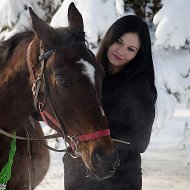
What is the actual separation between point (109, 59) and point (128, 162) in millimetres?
799

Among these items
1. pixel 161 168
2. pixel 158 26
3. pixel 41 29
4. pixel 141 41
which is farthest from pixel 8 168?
pixel 161 168

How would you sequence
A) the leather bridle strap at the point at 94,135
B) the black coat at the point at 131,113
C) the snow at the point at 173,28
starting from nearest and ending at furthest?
1. the leather bridle strap at the point at 94,135
2. the black coat at the point at 131,113
3. the snow at the point at 173,28

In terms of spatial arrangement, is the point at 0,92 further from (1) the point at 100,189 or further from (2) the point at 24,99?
(1) the point at 100,189

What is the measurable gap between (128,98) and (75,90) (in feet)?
2.79

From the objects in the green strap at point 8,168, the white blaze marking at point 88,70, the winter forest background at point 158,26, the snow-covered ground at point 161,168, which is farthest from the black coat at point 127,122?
the snow-covered ground at point 161,168

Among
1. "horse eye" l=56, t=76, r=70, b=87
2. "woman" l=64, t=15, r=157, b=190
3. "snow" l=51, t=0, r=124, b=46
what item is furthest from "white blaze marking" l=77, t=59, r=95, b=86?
"snow" l=51, t=0, r=124, b=46

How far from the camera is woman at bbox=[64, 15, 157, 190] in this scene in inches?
123

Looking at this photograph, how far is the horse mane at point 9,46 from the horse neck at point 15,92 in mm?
49

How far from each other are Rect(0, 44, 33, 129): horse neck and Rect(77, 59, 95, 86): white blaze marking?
1.45 ft

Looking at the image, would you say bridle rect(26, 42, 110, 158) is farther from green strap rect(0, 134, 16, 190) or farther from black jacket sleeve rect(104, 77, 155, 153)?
black jacket sleeve rect(104, 77, 155, 153)

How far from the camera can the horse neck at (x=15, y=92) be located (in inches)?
106

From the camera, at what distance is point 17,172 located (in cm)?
309

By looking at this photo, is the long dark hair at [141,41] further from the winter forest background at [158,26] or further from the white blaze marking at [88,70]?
the winter forest background at [158,26]

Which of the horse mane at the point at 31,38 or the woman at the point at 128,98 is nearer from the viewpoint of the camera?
the horse mane at the point at 31,38
